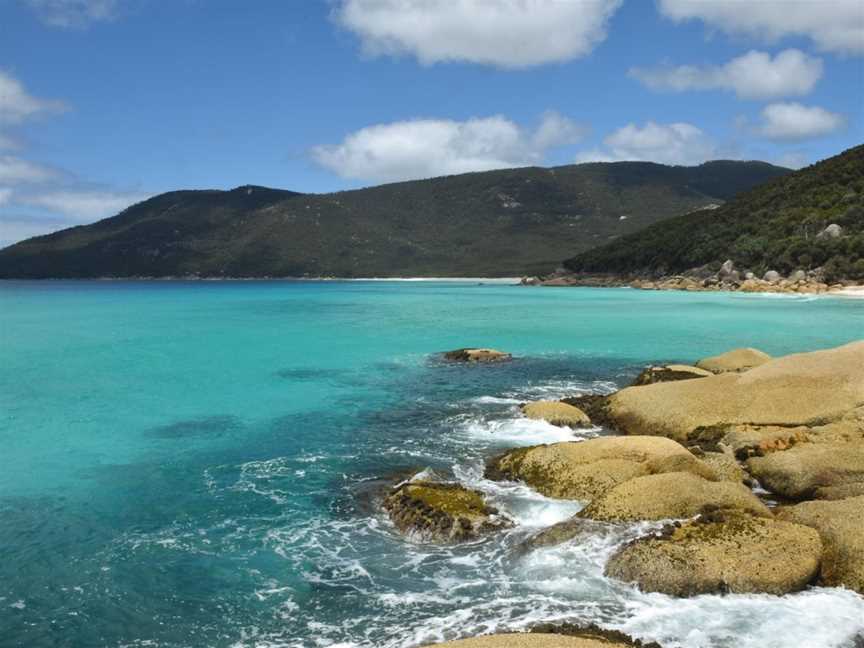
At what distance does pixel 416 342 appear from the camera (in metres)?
52.0

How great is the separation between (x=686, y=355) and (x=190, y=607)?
35.5 meters

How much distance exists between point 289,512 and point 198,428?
1092cm

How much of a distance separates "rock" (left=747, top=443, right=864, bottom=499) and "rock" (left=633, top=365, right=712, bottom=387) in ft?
37.4

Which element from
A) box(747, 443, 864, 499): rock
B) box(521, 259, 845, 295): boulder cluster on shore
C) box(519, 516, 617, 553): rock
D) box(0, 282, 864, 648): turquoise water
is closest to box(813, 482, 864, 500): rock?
box(747, 443, 864, 499): rock

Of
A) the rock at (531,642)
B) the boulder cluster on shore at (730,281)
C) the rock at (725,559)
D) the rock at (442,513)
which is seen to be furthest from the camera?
the boulder cluster on shore at (730,281)

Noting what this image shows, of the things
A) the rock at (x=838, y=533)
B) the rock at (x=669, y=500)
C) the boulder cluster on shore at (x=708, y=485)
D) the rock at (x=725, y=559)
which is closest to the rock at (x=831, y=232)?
the boulder cluster on shore at (x=708, y=485)

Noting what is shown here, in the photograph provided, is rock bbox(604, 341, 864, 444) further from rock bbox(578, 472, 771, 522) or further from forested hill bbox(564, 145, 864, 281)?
forested hill bbox(564, 145, 864, 281)

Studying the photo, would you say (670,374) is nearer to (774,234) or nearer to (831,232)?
(831,232)

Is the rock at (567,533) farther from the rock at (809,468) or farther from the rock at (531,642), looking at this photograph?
the rock at (809,468)

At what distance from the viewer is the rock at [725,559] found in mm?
11711

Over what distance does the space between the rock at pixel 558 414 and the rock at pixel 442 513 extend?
26.3 ft

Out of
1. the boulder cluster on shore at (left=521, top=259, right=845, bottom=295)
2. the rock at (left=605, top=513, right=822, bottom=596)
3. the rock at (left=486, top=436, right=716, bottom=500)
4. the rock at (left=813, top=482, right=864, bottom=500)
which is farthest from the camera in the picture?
the boulder cluster on shore at (left=521, top=259, right=845, bottom=295)

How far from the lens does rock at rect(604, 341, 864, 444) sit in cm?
2011

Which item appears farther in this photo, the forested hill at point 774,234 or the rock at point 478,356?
the forested hill at point 774,234
